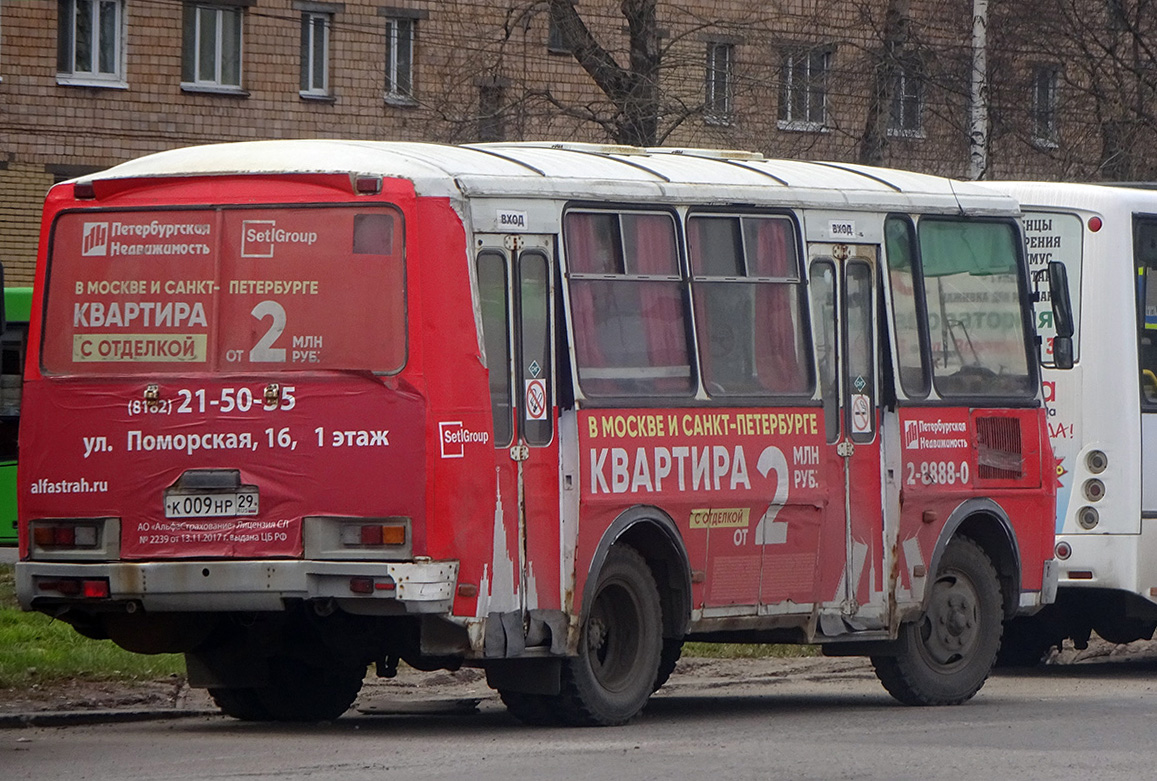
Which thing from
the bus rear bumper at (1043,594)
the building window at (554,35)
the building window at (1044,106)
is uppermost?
the building window at (554,35)

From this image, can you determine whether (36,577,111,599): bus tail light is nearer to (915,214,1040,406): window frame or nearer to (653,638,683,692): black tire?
(653,638,683,692): black tire

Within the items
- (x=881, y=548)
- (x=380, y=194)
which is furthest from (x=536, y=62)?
(x=380, y=194)

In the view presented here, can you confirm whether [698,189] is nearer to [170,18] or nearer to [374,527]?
[374,527]

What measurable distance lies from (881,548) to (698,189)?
2.23m

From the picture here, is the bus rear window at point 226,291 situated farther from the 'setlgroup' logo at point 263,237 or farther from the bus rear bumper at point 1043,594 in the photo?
the bus rear bumper at point 1043,594

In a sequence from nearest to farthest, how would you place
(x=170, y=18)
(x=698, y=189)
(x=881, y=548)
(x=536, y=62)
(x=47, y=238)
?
(x=47, y=238) < (x=698, y=189) < (x=881, y=548) < (x=536, y=62) < (x=170, y=18)

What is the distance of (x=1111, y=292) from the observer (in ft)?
49.5

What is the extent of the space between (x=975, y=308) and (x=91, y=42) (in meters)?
22.1

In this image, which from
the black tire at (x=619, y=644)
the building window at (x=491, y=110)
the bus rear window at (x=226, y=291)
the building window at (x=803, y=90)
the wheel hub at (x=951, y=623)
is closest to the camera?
the bus rear window at (x=226, y=291)

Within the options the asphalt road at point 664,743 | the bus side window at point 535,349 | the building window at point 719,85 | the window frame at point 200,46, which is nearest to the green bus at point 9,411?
the building window at point 719,85

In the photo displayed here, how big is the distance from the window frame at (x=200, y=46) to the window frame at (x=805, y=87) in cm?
1142

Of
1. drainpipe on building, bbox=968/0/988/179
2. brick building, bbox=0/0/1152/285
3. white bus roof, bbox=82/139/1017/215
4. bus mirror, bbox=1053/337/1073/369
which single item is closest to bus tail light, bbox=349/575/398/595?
white bus roof, bbox=82/139/1017/215

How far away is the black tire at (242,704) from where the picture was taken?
38.6ft

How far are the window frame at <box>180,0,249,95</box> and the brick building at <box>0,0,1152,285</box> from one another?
0.04 metres
